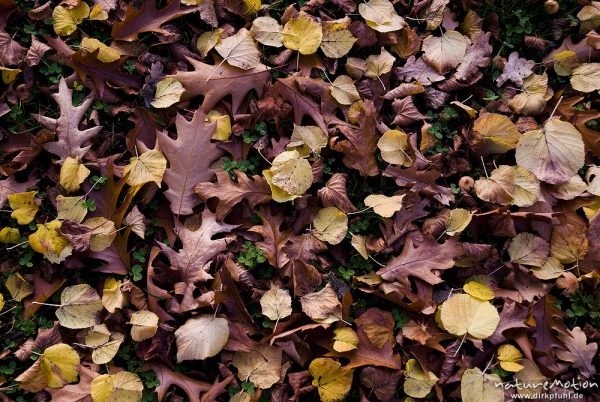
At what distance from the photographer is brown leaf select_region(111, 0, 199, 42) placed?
7.14ft

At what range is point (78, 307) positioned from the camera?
193 centimetres

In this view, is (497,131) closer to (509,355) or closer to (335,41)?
(335,41)

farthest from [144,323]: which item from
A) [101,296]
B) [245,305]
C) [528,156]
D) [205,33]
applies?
[528,156]

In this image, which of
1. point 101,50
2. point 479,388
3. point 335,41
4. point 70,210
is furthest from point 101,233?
point 479,388

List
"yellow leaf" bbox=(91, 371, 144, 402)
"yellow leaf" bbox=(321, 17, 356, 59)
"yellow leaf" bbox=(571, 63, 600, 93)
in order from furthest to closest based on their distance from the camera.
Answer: "yellow leaf" bbox=(571, 63, 600, 93), "yellow leaf" bbox=(321, 17, 356, 59), "yellow leaf" bbox=(91, 371, 144, 402)

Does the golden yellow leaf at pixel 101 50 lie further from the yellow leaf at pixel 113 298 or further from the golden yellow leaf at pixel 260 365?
the golden yellow leaf at pixel 260 365

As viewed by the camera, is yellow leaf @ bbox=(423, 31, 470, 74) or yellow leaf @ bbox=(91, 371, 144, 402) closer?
yellow leaf @ bbox=(91, 371, 144, 402)

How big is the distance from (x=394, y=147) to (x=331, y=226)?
41cm

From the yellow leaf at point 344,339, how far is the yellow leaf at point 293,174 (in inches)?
20.8

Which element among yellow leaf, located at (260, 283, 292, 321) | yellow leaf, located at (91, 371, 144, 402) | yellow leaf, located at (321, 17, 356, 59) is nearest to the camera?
yellow leaf, located at (91, 371, 144, 402)

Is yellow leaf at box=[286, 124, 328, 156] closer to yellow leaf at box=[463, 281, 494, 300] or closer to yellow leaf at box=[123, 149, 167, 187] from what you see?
yellow leaf at box=[123, 149, 167, 187]

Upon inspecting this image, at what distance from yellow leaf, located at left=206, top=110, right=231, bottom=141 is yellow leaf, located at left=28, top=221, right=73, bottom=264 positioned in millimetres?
670

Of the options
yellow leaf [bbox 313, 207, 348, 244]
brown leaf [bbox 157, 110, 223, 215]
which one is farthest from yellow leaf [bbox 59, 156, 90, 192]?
yellow leaf [bbox 313, 207, 348, 244]

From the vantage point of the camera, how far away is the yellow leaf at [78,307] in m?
1.91
